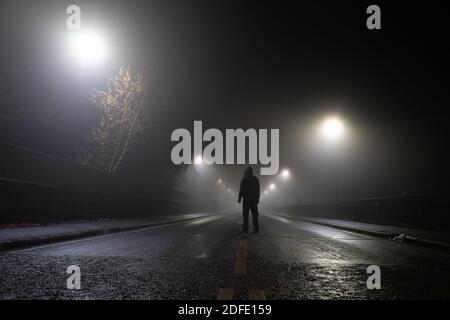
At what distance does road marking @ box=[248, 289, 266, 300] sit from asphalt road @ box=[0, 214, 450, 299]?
0.01 meters

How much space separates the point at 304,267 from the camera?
617 cm

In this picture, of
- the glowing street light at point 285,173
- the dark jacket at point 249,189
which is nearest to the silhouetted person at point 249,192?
the dark jacket at point 249,189

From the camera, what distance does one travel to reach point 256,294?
14.2ft

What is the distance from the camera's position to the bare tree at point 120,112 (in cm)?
2109

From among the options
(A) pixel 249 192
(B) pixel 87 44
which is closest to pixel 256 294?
(A) pixel 249 192

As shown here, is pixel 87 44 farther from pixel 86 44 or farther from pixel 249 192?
pixel 249 192

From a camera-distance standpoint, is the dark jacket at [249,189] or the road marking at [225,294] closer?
the road marking at [225,294]

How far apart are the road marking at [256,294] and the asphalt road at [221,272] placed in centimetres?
1

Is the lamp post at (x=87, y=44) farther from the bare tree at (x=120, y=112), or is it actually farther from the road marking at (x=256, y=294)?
the road marking at (x=256, y=294)

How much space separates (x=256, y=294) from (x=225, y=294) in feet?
1.08

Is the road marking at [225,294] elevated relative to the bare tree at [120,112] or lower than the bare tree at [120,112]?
lower

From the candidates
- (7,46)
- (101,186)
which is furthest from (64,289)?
(7,46)

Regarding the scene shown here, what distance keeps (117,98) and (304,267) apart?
56.5ft
